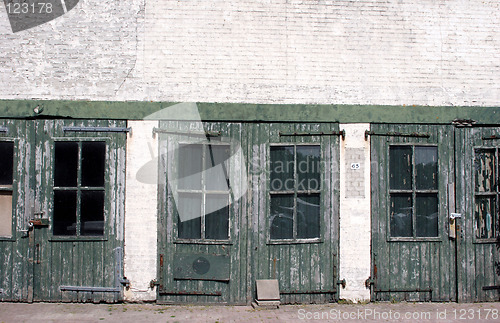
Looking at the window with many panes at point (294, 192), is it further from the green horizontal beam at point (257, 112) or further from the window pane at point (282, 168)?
the green horizontal beam at point (257, 112)

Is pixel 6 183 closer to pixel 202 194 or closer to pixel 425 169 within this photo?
pixel 202 194

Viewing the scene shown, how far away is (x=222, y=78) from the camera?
698cm

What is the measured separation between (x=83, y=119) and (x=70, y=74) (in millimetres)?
729

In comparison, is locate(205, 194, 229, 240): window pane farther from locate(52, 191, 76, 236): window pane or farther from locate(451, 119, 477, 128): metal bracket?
locate(451, 119, 477, 128): metal bracket

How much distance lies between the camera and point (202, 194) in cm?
688

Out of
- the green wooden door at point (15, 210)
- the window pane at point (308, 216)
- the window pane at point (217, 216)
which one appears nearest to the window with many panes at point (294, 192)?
the window pane at point (308, 216)

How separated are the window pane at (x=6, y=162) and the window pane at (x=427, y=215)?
6.18 metres

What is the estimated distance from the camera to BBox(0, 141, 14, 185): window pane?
6.84 m

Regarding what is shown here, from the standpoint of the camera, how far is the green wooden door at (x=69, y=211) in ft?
22.1

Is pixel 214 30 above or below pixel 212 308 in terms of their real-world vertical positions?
above

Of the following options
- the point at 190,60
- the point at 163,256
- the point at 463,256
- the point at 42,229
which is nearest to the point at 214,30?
the point at 190,60

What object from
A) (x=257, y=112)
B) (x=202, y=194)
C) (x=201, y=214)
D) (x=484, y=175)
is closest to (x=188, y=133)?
(x=202, y=194)

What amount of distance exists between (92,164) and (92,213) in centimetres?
73

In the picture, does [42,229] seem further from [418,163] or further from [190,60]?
[418,163]
